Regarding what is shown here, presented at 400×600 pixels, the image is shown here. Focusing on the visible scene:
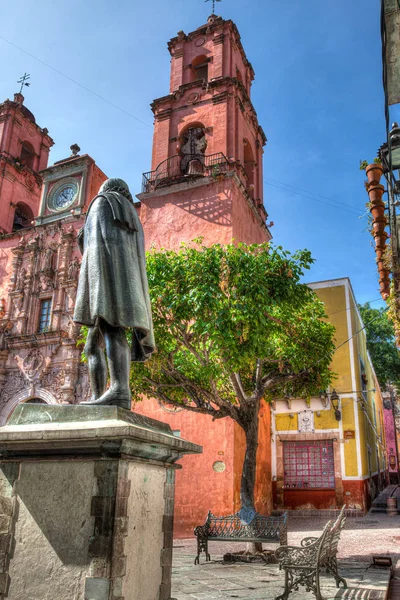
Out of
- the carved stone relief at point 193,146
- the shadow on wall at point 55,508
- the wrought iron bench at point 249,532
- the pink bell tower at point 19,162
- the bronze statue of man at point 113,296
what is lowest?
the wrought iron bench at point 249,532

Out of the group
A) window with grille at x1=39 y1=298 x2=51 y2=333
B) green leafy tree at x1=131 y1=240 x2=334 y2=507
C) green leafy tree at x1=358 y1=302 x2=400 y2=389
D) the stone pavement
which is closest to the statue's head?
the stone pavement

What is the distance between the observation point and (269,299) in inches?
358

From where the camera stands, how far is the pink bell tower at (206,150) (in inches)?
619

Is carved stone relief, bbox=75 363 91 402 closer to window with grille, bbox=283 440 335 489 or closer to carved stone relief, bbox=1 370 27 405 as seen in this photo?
carved stone relief, bbox=1 370 27 405

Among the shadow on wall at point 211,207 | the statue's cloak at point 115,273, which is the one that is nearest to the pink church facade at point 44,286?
the shadow on wall at point 211,207

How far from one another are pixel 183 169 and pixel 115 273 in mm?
14326

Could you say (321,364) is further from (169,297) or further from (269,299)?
(169,297)

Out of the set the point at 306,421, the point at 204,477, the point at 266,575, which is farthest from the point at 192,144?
the point at 266,575

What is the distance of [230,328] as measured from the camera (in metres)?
8.67

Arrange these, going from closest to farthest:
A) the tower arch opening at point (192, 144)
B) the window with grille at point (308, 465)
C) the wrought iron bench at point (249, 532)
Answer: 1. the wrought iron bench at point (249, 532)
2. the window with grille at point (308, 465)
3. the tower arch opening at point (192, 144)

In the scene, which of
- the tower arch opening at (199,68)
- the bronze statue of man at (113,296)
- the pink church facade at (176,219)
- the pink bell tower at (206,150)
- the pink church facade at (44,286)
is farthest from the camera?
the tower arch opening at (199,68)

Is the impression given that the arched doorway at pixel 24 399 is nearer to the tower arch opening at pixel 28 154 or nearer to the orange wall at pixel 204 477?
the orange wall at pixel 204 477

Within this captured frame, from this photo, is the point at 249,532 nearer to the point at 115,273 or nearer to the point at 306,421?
the point at 115,273

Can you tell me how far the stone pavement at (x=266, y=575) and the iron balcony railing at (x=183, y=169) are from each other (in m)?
10.9
